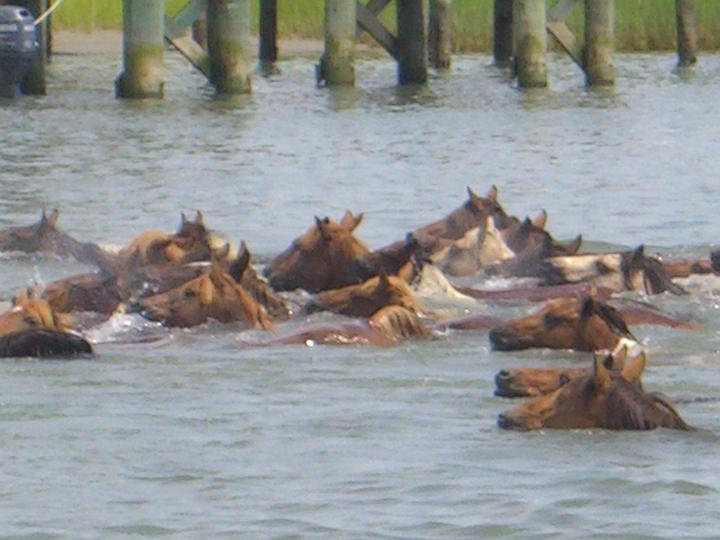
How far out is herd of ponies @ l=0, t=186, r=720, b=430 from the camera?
9.33 meters

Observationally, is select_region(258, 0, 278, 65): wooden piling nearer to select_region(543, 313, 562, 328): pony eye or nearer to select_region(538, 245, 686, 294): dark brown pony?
select_region(538, 245, 686, 294): dark brown pony

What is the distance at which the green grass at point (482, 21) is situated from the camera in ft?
143

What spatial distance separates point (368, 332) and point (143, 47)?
17.7m

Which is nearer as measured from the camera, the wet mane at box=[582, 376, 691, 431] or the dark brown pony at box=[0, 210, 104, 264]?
the wet mane at box=[582, 376, 691, 431]

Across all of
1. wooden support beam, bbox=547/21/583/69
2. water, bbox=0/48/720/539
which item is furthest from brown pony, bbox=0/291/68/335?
wooden support beam, bbox=547/21/583/69

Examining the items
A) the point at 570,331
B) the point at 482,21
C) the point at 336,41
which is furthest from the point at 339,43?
the point at 570,331

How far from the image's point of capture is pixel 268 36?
128 ft

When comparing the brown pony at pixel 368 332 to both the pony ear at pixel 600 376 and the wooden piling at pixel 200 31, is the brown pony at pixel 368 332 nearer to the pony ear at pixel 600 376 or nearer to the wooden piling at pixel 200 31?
the pony ear at pixel 600 376

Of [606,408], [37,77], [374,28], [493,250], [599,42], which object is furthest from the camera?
[374,28]

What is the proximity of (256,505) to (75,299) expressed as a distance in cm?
422

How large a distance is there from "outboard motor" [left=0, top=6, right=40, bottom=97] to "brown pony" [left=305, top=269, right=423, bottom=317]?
16903 mm

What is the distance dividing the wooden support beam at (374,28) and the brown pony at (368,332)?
21870 millimetres

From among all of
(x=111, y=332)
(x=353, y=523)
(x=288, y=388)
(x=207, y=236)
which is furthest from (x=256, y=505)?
(x=207, y=236)

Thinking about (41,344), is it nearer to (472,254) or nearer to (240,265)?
(240,265)
